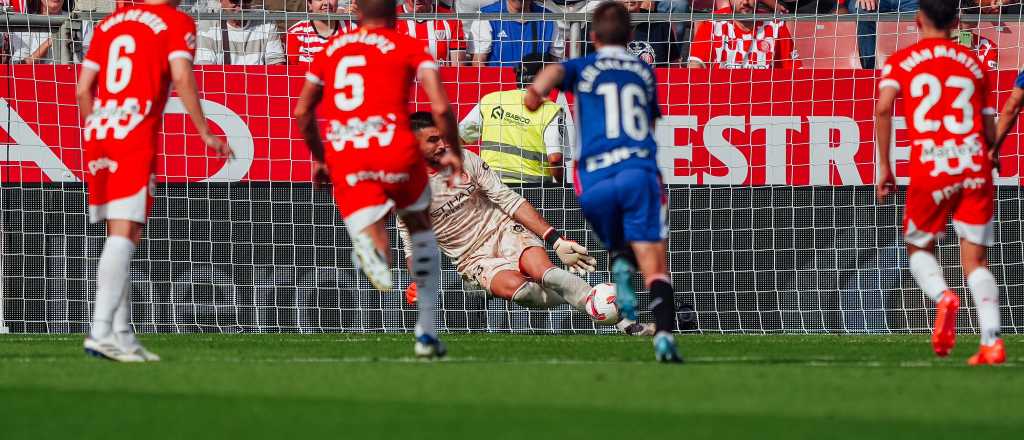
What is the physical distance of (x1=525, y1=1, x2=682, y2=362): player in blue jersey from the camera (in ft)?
25.1

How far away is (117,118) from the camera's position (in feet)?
25.0

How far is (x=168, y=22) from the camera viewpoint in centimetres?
771

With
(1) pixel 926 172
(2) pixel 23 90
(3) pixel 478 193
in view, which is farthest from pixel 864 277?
(2) pixel 23 90

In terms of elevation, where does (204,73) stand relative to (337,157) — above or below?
above

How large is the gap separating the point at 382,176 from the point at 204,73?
547 cm

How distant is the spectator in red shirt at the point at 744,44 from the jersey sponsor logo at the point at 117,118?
668cm

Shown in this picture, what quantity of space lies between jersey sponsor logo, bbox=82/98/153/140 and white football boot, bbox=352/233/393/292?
3.78 feet

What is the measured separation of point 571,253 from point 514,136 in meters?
2.42

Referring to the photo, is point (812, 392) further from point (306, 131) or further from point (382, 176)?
point (306, 131)

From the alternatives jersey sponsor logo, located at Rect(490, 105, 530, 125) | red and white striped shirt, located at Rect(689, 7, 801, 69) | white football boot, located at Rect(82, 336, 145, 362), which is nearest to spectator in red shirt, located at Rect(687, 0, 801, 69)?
red and white striped shirt, located at Rect(689, 7, 801, 69)

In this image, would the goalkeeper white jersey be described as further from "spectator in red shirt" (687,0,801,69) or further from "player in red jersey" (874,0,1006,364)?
"player in red jersey" (874,0,1006,364)

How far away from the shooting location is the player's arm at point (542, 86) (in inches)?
291

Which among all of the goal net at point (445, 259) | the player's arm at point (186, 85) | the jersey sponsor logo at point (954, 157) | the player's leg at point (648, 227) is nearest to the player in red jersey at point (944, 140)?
the jersey sponsor logo at point (954, 157)

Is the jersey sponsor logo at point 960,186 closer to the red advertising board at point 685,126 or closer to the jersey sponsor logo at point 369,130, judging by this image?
the jersey sponsor logo at point 369,130
